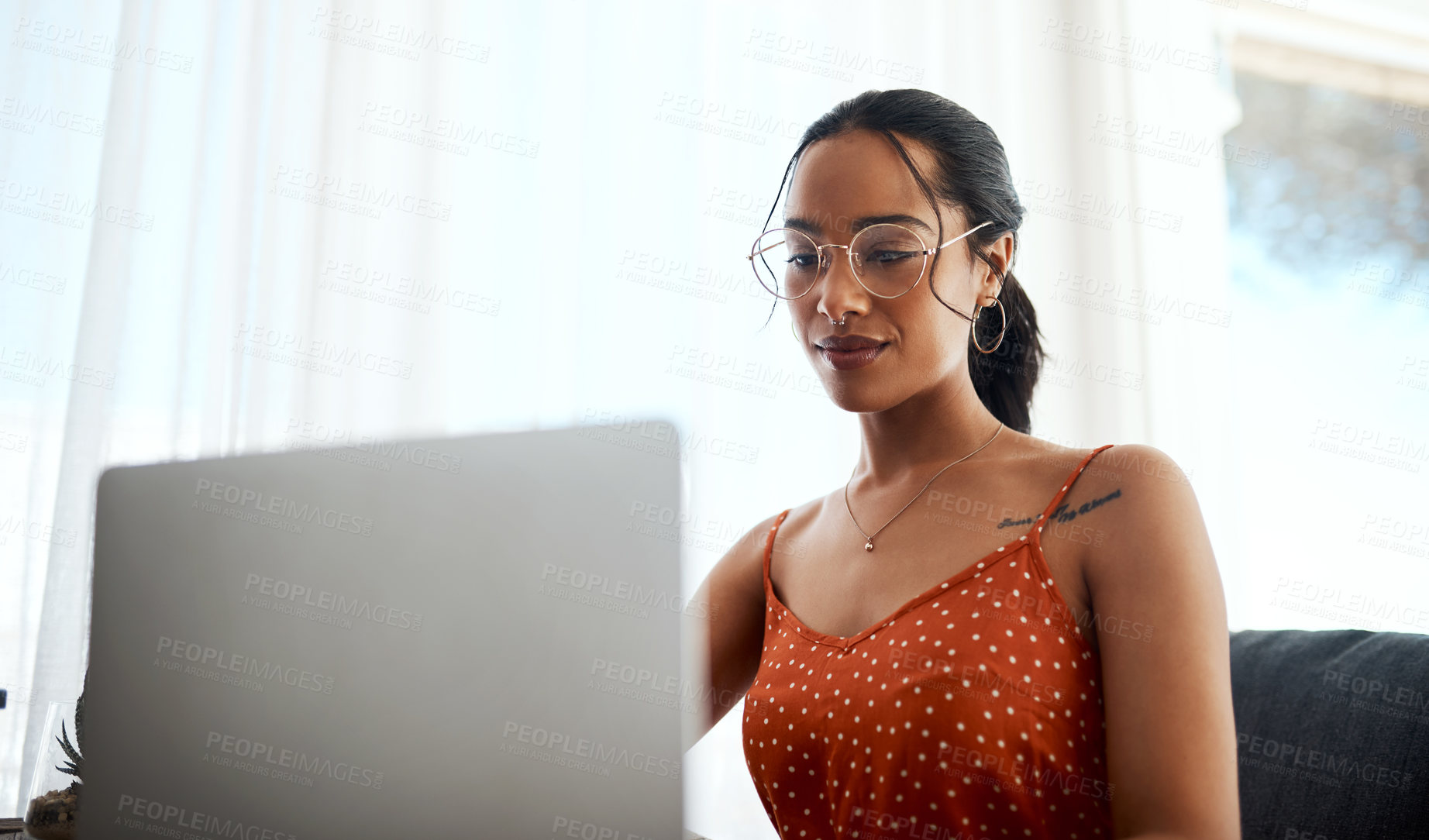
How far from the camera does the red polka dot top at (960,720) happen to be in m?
0.92

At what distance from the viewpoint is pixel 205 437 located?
73.3 inches

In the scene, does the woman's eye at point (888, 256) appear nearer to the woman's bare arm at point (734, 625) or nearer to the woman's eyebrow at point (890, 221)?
the woman's eyebrow at point (890, 221)

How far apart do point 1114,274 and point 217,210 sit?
2.17m

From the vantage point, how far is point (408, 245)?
203cm

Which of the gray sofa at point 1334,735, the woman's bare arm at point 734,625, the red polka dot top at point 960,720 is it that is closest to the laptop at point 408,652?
the red polka dot top at point 960,720

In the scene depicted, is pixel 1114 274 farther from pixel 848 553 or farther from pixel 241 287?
pixel 241 287

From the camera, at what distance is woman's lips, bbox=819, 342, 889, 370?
1083 mm

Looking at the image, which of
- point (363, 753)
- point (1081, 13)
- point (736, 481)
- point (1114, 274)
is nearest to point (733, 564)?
point (363, 753)

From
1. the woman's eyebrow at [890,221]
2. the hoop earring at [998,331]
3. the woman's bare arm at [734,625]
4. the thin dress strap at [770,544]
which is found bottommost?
the woman's bare arm at [734,625]

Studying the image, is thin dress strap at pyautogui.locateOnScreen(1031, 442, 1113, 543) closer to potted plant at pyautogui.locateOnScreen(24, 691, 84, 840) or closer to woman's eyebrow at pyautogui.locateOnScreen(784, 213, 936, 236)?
woman's eyebrow at pyautogui.locateOnScreen(784, 213, 936, 236)

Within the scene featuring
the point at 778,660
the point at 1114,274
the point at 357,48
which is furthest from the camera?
the point at 1114,274

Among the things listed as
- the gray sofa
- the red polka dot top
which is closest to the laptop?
the red polka dot top

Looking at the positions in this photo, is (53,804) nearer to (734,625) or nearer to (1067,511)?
(734,625)

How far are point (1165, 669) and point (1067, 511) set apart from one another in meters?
0.19
